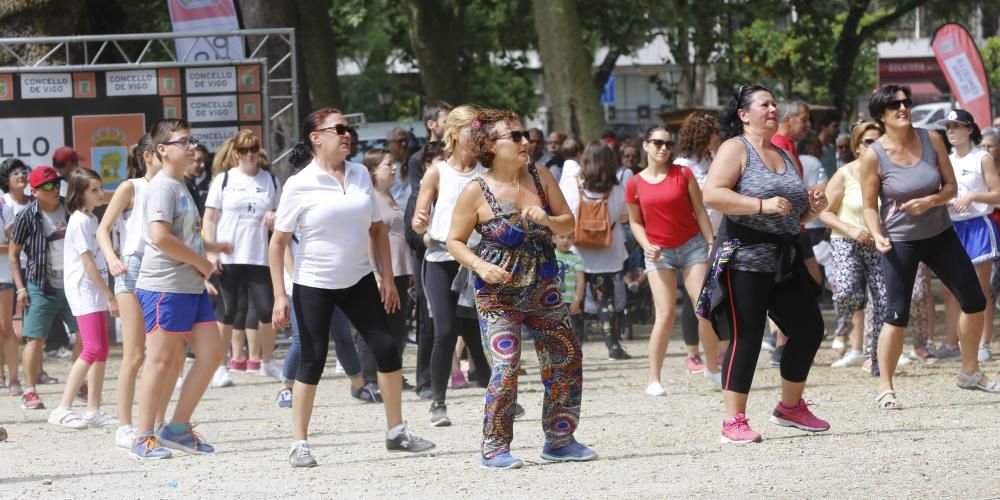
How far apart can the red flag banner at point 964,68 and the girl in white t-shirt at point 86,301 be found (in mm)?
9852

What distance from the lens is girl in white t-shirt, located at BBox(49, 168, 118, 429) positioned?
31.3 ft

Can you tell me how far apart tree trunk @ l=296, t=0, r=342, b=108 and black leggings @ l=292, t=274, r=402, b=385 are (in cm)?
1582

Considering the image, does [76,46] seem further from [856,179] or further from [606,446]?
[606,446]

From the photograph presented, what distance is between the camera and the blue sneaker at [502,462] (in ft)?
23.9

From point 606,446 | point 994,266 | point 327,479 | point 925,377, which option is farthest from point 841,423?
point 994,266

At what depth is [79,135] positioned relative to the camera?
14352 millimetres

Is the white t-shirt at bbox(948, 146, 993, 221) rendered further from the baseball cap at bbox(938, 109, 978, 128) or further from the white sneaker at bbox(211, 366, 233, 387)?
the white sneaker at bbox(211, 366, 233, 387)

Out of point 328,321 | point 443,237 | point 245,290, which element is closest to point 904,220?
point 443,237

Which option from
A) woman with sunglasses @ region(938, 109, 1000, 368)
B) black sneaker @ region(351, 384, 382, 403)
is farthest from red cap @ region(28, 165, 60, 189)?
woman with sunglasses @ region(938, 109, 1000, 368)

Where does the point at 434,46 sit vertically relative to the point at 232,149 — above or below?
above

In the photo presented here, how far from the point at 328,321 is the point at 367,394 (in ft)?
9.26

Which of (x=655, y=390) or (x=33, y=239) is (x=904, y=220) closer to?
(x=655, y=390)

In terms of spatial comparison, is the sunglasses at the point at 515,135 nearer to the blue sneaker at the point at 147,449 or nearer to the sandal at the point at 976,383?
the blue sneaker at the point at 147,449

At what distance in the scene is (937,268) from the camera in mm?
9016
